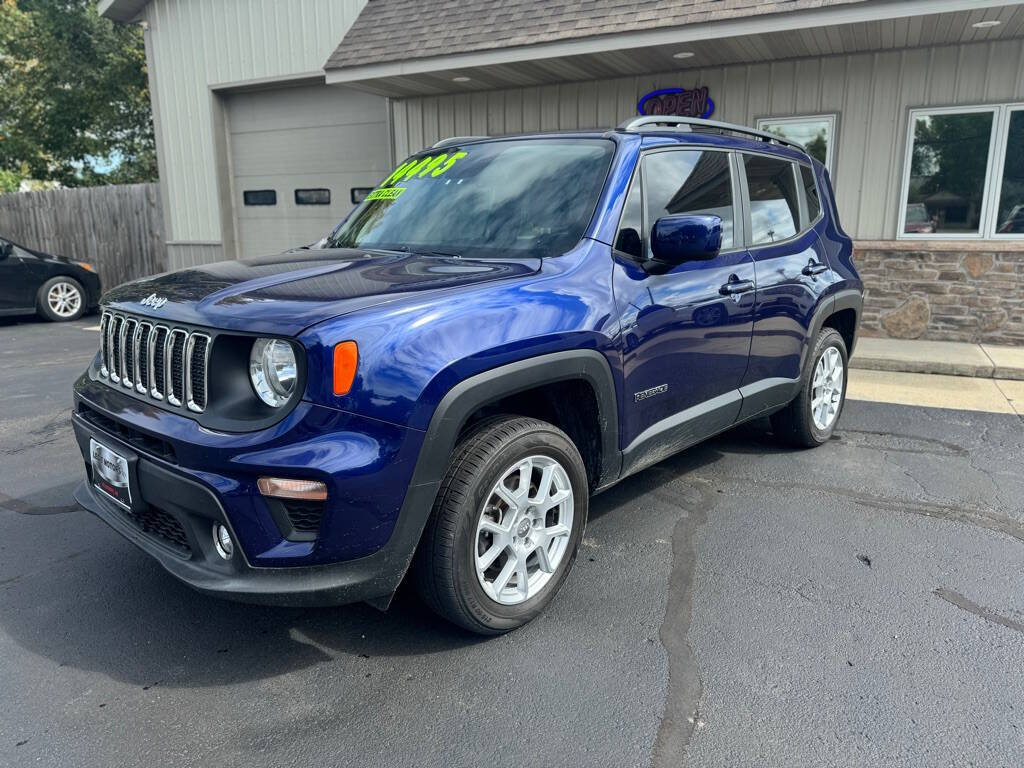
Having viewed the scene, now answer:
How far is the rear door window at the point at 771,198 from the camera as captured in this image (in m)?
4.18

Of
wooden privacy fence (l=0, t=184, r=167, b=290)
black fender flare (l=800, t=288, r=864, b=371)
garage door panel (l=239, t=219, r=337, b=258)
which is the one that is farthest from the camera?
wooden privacy fence (l=0, t=184, r=167, b=290)

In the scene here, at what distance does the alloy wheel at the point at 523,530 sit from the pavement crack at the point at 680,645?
52cm

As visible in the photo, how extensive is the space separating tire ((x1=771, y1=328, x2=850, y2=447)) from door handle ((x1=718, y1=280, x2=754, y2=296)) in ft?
3.20

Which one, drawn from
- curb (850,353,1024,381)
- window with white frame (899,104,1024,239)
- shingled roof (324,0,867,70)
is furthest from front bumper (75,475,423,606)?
window with white frame (899,104,1024,239)

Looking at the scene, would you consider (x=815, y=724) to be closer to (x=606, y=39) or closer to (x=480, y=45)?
(x=606, y=39)

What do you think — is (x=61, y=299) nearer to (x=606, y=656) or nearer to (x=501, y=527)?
(x=501, y=527)

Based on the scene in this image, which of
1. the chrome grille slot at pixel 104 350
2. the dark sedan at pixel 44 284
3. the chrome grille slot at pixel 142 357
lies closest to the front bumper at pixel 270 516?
the chrome grille slot at pixel 142 357

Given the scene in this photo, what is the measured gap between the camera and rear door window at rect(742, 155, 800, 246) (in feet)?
13.7

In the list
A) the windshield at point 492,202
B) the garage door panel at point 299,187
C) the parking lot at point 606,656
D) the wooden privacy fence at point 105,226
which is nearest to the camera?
the parking lot at point 606,656

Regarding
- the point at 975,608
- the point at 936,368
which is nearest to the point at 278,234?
the point at 936,368

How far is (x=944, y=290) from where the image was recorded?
27.5ft

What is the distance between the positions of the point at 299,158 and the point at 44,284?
422 centimetres

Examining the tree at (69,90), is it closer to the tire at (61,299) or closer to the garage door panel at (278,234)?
the garage door panel at (278,234)

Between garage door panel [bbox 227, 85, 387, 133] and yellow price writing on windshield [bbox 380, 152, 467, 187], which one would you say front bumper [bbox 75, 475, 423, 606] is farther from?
garage door panel [bbox 227, 85, 387, 133]
